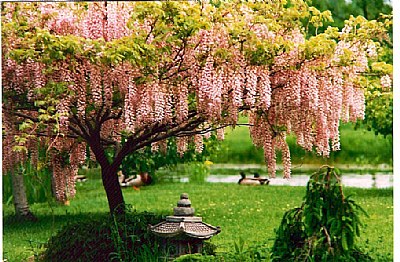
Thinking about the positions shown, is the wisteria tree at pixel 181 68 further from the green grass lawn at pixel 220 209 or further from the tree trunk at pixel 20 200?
the tree trunk at pixel 20 200

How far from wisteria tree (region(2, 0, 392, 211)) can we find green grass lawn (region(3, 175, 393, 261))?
3.34ft

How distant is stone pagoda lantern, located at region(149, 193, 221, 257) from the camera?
379cm

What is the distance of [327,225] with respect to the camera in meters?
3.33

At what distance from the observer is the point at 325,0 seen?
6.00 m

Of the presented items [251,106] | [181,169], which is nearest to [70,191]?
[251,106]

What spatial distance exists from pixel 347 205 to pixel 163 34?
3.66 feet

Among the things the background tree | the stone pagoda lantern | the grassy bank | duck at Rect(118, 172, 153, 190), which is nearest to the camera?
the stone pagoda lantern

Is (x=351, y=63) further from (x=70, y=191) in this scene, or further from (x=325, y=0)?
(x=325, y=0)

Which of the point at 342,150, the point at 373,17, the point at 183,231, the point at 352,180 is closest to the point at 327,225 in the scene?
the point at 183,231

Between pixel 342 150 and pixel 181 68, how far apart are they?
9.38ft

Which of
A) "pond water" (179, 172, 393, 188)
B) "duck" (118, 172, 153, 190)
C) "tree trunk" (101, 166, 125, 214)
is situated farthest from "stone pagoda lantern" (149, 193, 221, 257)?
"duck" (118, 172, 153, 190)

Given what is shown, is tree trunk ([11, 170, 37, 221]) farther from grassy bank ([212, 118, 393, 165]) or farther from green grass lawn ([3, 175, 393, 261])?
grassy bank ([212, 118, 393, 165])

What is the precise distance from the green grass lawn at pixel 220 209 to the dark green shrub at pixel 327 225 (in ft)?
4.25

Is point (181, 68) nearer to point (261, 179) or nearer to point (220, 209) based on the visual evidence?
point (220, 209)
